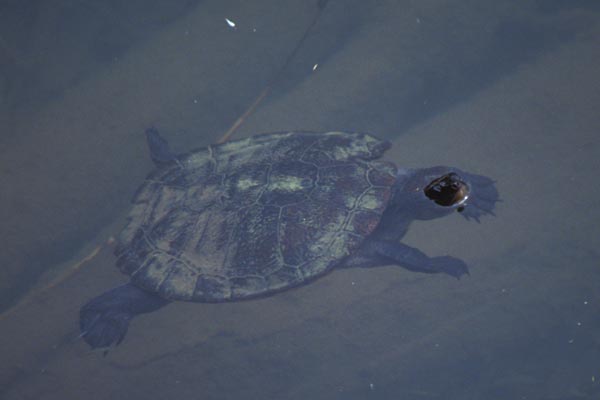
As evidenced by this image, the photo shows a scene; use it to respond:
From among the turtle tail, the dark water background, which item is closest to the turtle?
the turtle tail

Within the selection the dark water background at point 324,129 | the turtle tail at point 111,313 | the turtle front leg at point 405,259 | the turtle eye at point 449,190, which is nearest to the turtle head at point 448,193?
the turtle eye at point 449,190

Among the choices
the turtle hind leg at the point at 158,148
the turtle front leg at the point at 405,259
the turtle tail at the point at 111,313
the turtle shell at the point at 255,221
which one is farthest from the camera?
the turtle hind leg at the point at 158,148

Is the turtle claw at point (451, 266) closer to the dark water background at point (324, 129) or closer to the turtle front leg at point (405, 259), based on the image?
the turtle front leg at point (405, 259)

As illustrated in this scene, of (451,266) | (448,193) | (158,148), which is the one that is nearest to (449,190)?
(448,193)

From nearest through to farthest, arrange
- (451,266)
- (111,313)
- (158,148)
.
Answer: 1. (451,266)
2. (111,313)
3. (158,148)

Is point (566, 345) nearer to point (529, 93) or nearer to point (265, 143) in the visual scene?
point (529, 93)

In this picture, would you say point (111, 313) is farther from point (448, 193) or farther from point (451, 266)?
point (448, 193)

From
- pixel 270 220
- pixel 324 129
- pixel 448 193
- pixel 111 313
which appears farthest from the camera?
pixel 324 129

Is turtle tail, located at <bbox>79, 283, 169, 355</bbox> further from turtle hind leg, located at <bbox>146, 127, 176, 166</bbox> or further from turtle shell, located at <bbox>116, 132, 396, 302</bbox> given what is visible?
turtle hind leg, located at <bbox>146, 127, 176, 166</bbox>
